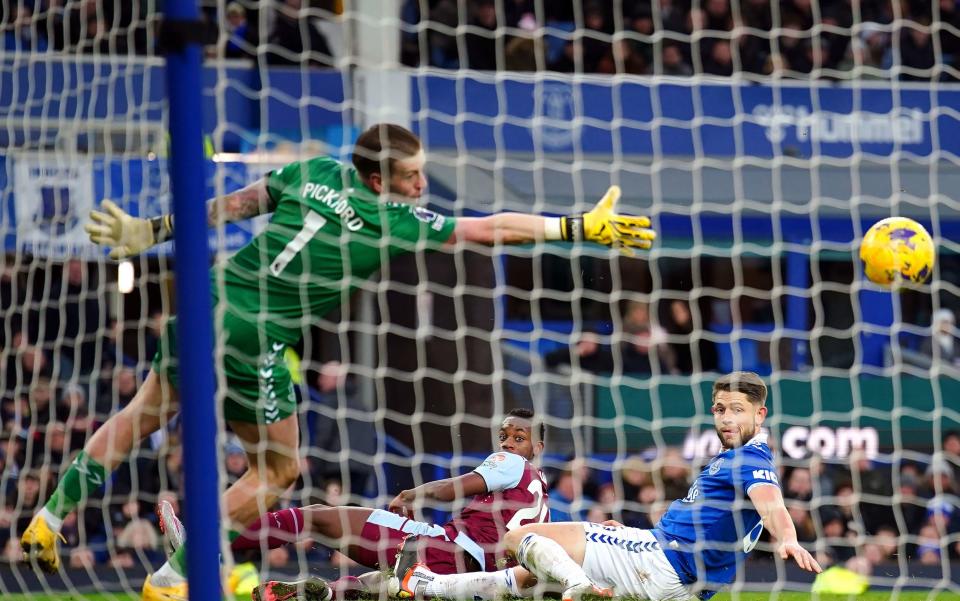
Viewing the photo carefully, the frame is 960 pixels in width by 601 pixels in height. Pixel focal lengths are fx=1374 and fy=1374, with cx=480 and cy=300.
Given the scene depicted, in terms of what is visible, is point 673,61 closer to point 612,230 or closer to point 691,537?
point 612,230

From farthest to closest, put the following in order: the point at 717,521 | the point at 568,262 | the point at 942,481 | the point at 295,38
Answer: the point at 568,262 < the point at 295,38 < the point at 942,481 < the point at 717,521

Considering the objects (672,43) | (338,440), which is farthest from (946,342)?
(338,440)

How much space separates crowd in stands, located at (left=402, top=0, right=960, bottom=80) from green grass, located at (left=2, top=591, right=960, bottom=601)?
15.1 ft

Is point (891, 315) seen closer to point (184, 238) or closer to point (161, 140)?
point (161, 140)

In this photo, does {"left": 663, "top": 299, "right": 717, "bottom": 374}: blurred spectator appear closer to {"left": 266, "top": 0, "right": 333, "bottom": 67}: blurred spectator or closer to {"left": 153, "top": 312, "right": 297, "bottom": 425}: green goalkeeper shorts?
{"left": 266, "top": 0, "right": 333, "bottom": 67}: blurred spectator

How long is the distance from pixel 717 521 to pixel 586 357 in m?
4.67

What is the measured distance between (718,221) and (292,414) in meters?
5.32

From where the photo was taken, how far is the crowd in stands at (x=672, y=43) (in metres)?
9.94

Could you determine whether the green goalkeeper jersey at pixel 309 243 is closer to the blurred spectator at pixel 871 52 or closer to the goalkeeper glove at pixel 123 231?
the goalkeeper glove at pixel 123 231

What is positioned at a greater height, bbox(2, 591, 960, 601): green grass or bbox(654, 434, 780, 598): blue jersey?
bbox(654, 434, 780, 598): blue jersey

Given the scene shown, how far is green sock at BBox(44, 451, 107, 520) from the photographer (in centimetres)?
507

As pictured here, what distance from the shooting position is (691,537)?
16.5ft

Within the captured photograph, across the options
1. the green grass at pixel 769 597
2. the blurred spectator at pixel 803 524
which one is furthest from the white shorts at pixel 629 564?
the blurred spectator at pixel 803 524

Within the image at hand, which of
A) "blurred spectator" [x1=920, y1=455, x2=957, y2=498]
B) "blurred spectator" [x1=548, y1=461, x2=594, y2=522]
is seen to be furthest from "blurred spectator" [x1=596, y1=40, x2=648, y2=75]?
"blurred spectator" [x1=920, y1=455, x2=957, y2=498]
